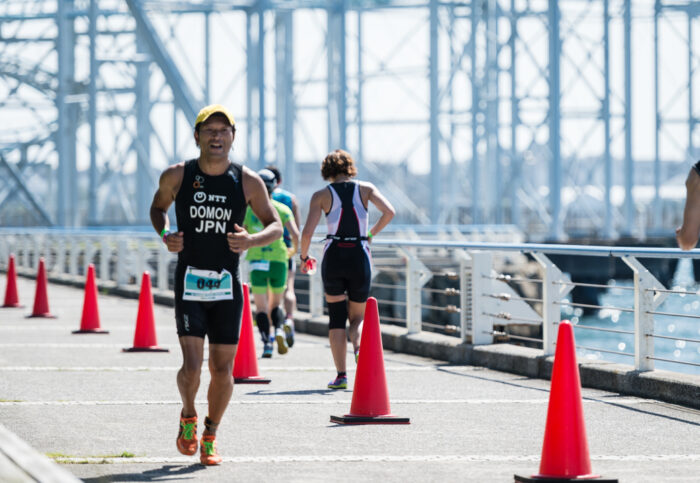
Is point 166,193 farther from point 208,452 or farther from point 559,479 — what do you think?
point 559,479

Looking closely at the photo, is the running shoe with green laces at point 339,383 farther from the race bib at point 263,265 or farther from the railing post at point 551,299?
the race bib at point 263,265

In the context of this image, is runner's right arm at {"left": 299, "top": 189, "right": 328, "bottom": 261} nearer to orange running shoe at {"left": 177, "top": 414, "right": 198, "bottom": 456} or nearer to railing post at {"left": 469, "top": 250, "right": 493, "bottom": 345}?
railing post at {"left": 469, "top": 250, "right": 493, "bottom": 345}

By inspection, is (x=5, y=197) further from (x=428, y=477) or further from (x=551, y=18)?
(x=428, y=477)

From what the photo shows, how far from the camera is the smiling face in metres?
7.20

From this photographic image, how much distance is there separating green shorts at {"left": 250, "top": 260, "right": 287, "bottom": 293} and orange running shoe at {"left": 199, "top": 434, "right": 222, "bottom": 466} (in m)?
5.61

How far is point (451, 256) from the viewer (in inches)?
1657

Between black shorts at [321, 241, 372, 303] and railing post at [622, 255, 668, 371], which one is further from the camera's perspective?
black shorts at [321, 241, 372, 303]

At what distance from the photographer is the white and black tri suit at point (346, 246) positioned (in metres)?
10.6

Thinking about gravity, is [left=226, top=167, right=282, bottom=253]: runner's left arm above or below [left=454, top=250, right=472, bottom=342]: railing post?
above

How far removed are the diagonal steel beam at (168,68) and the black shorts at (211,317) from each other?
39571 millimetres

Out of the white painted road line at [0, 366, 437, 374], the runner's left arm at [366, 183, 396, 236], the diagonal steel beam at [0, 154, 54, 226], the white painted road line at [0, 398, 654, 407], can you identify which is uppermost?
the diagonal steel beam at [0, 154, 54, 226]

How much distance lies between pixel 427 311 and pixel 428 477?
98.0ft

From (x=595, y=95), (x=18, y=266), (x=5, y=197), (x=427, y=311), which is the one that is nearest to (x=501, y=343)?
(x=427, y=311)

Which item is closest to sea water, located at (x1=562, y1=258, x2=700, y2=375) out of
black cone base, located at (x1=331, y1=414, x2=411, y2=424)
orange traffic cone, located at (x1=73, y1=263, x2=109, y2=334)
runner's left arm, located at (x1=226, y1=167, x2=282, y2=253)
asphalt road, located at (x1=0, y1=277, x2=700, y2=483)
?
orange traffic cone, located at (x1=73, y1=263, x2=109, y2=334)
